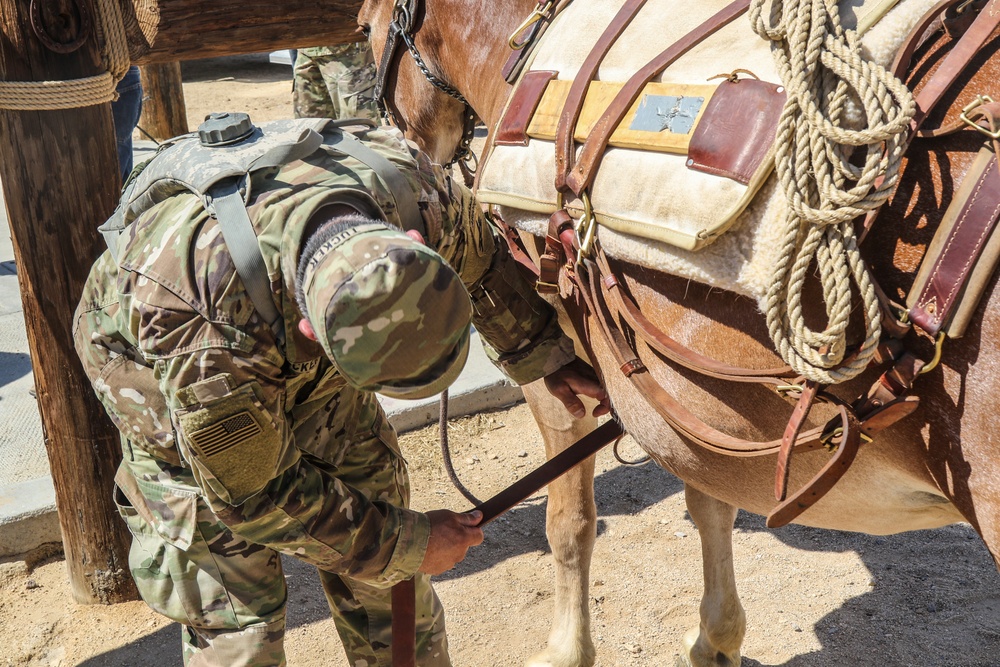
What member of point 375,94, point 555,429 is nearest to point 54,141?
point 375,94

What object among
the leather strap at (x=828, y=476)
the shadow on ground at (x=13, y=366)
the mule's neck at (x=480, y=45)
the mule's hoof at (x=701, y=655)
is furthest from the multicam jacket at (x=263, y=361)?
the shadow on ground at (x=13, y=366)

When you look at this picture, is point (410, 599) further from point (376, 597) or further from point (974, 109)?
point (974, 109)

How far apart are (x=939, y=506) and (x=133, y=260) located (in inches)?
57.3

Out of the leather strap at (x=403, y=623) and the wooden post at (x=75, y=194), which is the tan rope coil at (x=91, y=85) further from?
the leather strap at (x=403, y=623)

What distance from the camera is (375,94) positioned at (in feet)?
9.36

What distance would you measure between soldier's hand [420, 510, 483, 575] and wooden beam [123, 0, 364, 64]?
64.7 inches

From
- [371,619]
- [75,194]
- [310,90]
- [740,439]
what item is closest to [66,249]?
[75,194]

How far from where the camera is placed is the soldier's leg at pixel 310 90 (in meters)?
5.43

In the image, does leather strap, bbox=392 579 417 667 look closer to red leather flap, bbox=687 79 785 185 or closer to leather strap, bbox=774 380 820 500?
leather strap, bbox=774 380 820 500

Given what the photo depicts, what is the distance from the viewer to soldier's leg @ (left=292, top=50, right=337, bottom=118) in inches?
214

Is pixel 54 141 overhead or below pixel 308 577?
overhead

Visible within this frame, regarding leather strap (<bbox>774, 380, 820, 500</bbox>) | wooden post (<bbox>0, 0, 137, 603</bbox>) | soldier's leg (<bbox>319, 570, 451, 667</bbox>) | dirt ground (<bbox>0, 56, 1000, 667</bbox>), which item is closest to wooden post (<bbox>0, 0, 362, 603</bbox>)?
wooden post (<bbox>0, 0, 137, 603</bbox>)

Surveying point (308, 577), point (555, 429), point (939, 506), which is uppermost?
point (939, 506)

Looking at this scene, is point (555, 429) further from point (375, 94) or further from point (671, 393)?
point (375, 94)
